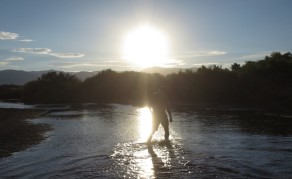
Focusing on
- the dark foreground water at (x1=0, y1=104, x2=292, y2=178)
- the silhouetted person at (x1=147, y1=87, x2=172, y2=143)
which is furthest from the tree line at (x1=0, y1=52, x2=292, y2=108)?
the silhouetted person at (x1=147, y1=87, x2=172, y2=143)

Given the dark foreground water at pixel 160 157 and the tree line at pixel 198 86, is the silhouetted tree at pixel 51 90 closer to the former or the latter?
the tree line at pixel 198 86

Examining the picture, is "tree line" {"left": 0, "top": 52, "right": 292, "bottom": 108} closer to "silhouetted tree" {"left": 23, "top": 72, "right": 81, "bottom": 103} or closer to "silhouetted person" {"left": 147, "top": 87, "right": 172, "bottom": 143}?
"silhouetted tree" {"left": 23, "top": 72, "right": 81, "bottom": 103}

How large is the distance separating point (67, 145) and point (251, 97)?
130ft

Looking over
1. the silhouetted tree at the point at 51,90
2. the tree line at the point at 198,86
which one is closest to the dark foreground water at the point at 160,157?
the tree line at the point at 198,86

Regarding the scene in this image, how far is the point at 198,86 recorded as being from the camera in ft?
201

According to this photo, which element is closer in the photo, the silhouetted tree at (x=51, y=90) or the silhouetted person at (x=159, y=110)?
the silhouetted person at (x=159, y=110)

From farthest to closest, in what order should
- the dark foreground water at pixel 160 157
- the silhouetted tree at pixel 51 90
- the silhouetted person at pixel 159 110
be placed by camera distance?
the silhouetted tree at pixel 51 90, the silhouetted person at pixel 159 110, the dark foreground water at pixel 160 157

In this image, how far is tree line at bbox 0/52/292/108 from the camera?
5244cm

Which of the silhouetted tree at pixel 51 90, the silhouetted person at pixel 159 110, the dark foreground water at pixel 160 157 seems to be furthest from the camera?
the silhouetted tree at pixel 51 90

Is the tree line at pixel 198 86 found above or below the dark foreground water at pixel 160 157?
above

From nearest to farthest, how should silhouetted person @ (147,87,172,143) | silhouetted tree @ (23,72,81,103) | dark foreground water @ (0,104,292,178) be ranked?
1. dark foreground water @ (0,104,292,178)
2. silhouetted person @ (147,87,172,143)
3. silhouetted tree @ (23,72,81,103)

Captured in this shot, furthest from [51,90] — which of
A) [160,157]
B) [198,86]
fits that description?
[160,157]

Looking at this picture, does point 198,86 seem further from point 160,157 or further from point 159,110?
point 160,157

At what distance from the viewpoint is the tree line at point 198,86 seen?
52.4 metres
